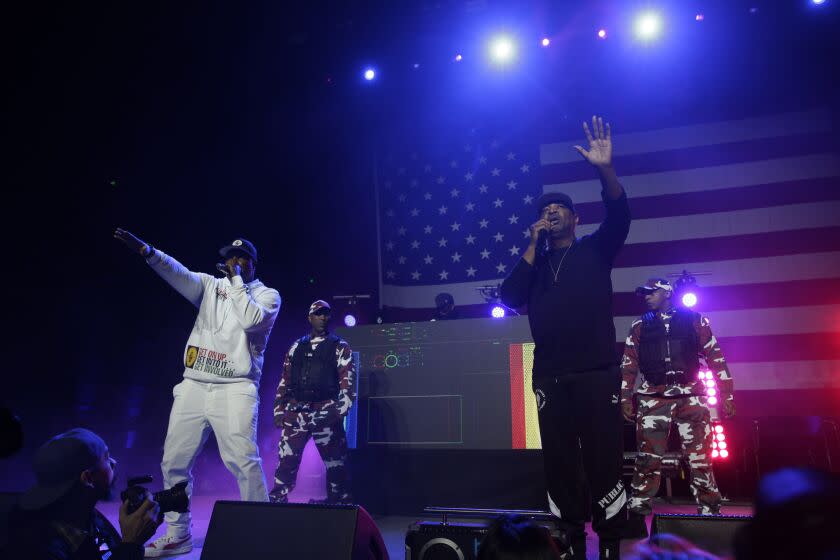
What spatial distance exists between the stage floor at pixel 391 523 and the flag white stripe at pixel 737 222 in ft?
12.8

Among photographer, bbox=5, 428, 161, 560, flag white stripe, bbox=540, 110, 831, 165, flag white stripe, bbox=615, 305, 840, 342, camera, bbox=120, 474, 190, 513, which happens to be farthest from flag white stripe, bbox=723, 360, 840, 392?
photographer, bbox=5, 428, 161, 560

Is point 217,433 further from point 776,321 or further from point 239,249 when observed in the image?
point 776,321

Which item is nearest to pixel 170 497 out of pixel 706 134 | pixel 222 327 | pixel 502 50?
pixel 222 327

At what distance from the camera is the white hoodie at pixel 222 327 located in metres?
4.41

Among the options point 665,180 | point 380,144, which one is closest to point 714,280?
point 665,180

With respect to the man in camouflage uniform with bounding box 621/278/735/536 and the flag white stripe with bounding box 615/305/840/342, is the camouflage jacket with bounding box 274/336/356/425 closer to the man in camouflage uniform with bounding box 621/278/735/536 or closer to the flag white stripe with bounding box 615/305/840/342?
the man in camouflage uniform with bounding box 621/278/735/536

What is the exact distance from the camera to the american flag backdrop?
8.05 metres

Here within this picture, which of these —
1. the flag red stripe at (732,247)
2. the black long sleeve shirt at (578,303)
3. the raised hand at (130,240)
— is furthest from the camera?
the flag red stripe at (732,247)

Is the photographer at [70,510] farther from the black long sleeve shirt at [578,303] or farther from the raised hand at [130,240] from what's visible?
the raised hand at [130,240]

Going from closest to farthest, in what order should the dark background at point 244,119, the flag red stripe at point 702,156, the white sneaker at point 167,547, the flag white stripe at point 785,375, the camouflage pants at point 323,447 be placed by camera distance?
the white sneaker at point 167,547 < the dark background at point 244,119 < the camouflage pants at point 323,447 < the flag white stripe at point 785,375 < the flag red stripe at point 702,156

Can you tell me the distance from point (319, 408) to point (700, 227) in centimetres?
629


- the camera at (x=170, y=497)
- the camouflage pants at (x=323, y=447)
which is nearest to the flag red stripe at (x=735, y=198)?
the camouflage pants at (x=323, y=447)

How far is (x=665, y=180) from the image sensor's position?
29.5ft

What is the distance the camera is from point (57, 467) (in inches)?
79.5
